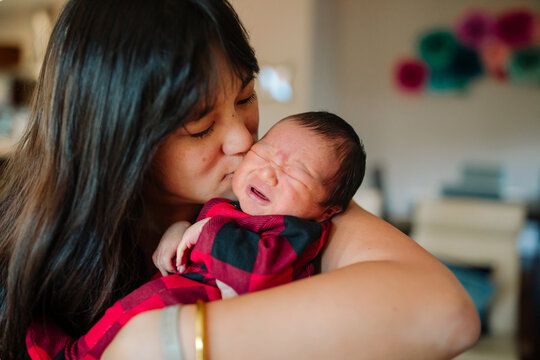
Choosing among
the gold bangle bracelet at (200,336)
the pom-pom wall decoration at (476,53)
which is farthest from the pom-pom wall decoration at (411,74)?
the gold bangle bracelet at (200,336)

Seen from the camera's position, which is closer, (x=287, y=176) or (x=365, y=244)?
(x=365, y=244)

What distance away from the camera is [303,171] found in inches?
35.1

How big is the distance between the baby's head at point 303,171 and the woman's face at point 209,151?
0.12 ft

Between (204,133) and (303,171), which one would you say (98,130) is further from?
(303,171)

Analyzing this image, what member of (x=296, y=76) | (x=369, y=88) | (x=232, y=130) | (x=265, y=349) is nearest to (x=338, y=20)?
(x=369, y=88)

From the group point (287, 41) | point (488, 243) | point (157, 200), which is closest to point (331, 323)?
point (157, 200)

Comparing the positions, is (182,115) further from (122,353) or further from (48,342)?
(48,342)

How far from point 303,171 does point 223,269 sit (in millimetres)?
263

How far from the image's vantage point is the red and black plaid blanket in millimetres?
723

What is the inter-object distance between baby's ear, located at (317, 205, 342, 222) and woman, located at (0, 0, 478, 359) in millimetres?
21

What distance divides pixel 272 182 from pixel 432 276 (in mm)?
331

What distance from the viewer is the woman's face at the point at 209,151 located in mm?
841

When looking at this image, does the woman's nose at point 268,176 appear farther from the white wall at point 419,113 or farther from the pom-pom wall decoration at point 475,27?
the pom-pom wall decoration at point 475,27

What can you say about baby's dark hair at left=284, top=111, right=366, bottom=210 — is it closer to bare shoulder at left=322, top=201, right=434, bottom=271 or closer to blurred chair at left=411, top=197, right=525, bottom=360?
bare shoulder at left=322, top=201, right=434, bottom=271
